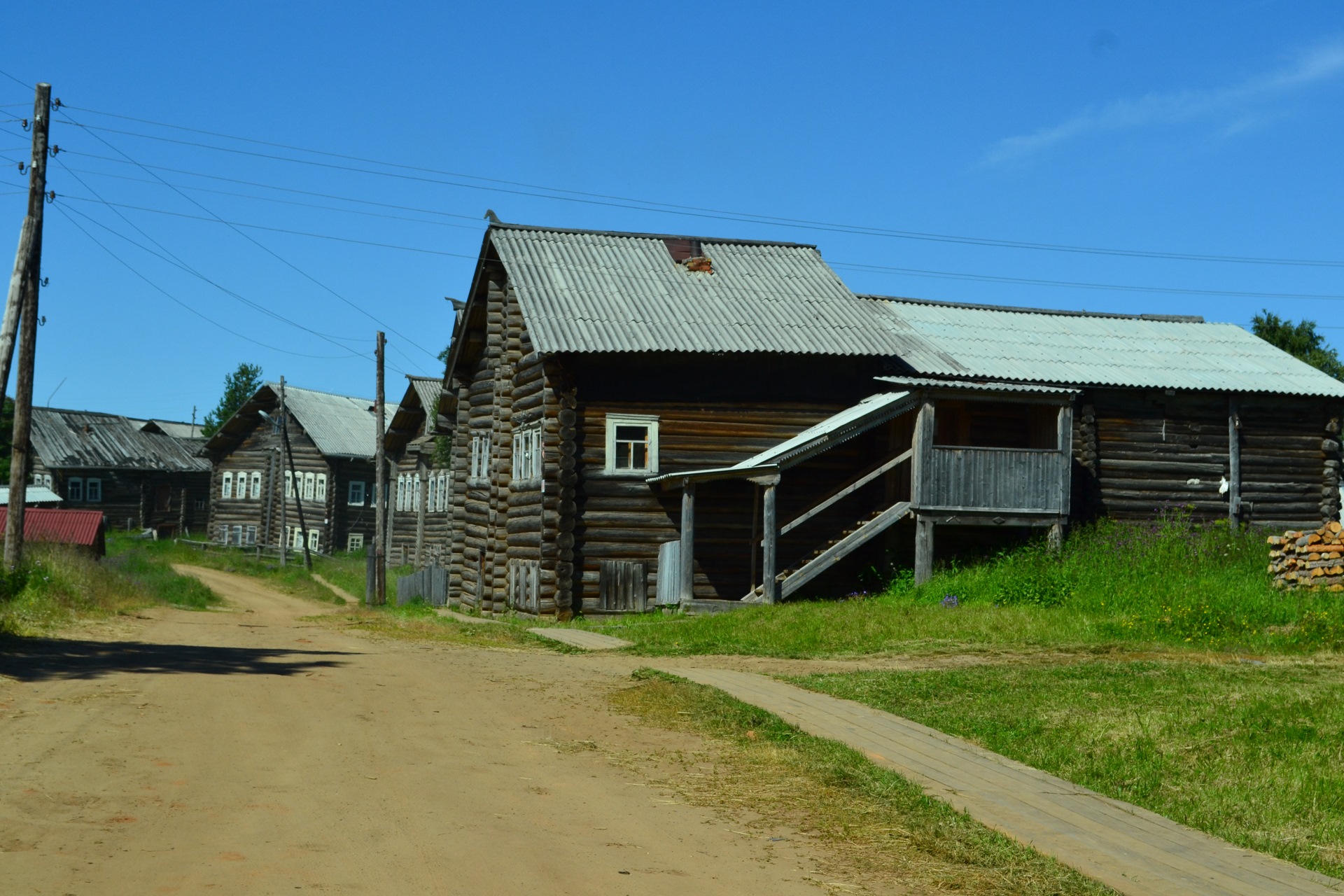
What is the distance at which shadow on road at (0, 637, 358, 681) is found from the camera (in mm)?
12828

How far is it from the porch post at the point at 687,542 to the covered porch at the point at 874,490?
0.02 m

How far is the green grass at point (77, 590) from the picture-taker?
18891 mm

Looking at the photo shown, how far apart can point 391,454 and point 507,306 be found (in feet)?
99.2

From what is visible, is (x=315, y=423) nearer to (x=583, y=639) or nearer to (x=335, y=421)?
(x=335, y=421)

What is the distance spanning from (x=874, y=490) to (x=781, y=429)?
2.42m

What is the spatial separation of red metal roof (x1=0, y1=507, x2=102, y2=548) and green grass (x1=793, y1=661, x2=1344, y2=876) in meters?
31.5

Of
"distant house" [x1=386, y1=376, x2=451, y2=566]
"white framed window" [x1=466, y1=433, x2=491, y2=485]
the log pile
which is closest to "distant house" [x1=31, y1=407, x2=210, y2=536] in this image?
"distant house" [x1=386, y1=376, x2=451, y2=566]

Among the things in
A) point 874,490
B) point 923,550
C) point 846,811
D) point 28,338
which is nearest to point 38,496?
point 28,338

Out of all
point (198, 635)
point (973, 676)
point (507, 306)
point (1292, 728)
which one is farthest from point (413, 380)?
point (1292, 728)

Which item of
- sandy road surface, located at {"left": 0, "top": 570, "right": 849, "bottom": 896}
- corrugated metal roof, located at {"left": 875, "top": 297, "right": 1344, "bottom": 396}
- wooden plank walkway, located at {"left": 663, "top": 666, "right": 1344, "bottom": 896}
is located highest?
corrugated metal roof, located at {"left": 875, "top": 297, "right": 1344, "bottom": 396}

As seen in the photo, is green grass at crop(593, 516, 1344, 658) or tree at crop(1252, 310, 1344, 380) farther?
tree at crop(1252, 310, 1344, 380)

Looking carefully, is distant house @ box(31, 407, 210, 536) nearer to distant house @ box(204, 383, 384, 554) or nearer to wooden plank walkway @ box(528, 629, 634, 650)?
distant house @ box(204, 383, 384, 554)

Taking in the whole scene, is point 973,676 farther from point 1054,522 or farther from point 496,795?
point 1054,522

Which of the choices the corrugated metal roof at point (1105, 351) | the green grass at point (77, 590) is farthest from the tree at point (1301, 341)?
the green grass at point (77, 590)
